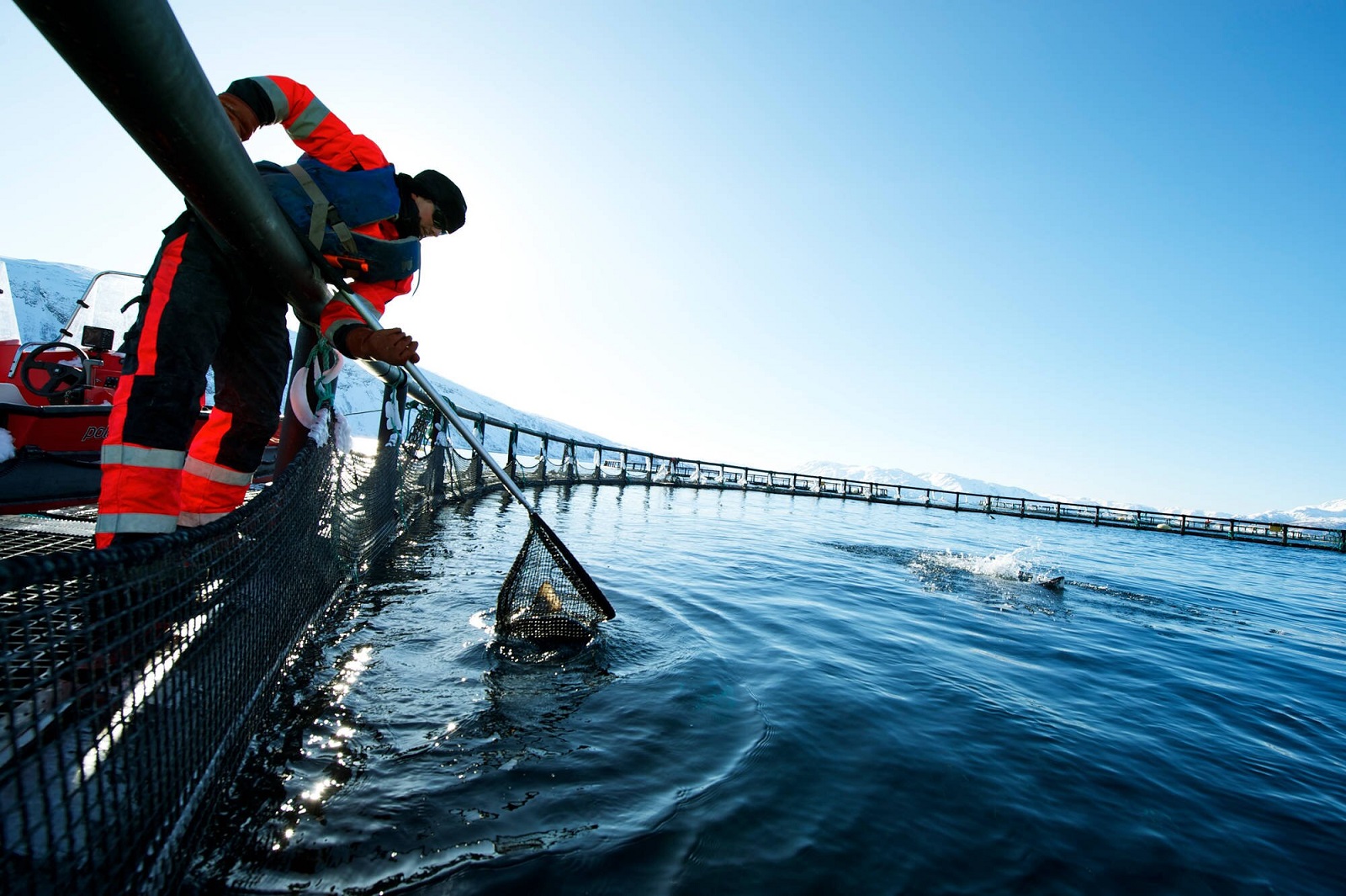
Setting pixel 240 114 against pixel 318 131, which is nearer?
pixel 240 114

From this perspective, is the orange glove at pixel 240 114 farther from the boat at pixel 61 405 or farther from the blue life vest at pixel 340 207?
the boat at pixel 61 405

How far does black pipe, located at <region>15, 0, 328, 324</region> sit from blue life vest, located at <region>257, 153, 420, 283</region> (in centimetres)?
48

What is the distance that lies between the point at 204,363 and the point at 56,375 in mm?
4692

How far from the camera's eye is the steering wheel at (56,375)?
192 inches

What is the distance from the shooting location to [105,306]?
6.48 m

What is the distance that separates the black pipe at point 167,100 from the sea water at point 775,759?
1.75 m

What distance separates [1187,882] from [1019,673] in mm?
2081

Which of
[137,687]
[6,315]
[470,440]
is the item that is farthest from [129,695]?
[6,315]

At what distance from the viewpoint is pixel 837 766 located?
2297 mm

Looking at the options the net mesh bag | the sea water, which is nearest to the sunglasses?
the net mesh bag

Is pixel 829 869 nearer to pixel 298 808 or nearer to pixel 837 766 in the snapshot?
pixel 837 766

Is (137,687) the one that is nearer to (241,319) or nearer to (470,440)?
(241,319)

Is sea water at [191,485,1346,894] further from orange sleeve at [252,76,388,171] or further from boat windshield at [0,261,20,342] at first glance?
boat windshield at [0,261,20,342]

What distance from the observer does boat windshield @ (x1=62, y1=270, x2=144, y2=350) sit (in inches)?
248
